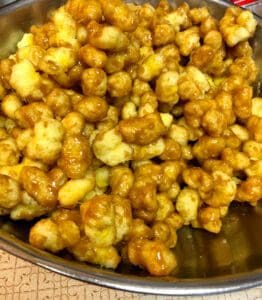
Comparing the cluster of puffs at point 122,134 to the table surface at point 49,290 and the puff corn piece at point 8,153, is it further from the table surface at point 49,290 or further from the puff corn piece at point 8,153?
the table surface at point 49,290

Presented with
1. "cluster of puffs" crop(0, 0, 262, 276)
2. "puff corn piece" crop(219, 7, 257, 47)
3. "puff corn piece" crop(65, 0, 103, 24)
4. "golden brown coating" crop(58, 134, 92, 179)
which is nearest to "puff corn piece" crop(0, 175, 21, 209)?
"cluster of puffs" crop(0, 0, 262, 276)

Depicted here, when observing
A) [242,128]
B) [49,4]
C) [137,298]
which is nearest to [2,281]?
[137,298]

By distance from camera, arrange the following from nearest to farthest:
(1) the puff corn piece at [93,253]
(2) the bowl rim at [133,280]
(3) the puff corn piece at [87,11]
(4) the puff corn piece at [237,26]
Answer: (2) the bowl rim at [133,280], (1) the puff corn piece at [93,253], (3) the puff corn piece at [87,11], (4) the puff corn piece at [237,26]

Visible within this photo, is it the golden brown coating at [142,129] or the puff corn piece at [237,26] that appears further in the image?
the puff corn piece at [237,26]

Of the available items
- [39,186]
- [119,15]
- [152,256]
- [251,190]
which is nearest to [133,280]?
[152,256]

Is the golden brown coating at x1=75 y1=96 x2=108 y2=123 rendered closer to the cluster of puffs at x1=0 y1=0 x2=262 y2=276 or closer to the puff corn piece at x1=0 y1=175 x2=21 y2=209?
the cluster of puffs at x1=0 y1=0 x2=262 y2=276

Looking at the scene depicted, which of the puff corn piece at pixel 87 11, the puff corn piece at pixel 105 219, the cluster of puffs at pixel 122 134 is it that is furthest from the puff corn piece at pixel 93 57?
the puff corn piece at pixel 105 219

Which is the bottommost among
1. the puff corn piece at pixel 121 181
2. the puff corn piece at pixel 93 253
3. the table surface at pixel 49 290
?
the table surface at pixel 49 290

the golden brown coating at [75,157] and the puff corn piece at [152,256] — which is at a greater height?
the golden brown coating at [75,157]
